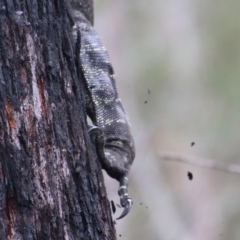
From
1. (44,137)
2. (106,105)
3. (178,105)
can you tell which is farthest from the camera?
(178,105)

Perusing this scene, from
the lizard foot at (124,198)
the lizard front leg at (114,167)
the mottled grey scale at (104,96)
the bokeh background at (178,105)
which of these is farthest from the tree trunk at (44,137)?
the bokeh background at (178,105)

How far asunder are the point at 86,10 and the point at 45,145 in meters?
1.96

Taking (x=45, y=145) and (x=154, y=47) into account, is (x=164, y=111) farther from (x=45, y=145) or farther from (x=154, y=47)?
(x=45, y=145)

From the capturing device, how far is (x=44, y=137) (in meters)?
2.53

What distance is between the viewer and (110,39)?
13047mm

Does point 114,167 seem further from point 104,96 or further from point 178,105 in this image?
point 178,105

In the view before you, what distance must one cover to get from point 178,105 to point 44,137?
10.7 m

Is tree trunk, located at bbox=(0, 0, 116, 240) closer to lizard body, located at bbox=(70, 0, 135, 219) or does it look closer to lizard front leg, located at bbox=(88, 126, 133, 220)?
lizard front leg, located at bbox=(88, 126, 133, 220)

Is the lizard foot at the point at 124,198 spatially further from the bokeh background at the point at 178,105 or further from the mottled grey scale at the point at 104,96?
the bokeh background at the point at 178,105

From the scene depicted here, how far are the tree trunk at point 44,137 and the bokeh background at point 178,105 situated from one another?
7.63 meters

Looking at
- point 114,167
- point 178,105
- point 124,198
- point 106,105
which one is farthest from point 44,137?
point 178,105

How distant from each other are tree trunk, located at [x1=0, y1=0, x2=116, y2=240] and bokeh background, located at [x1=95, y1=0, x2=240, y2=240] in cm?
763

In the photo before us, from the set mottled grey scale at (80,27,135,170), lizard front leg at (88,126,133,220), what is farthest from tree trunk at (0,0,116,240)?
mottled grey scale at (80,27,135,170)

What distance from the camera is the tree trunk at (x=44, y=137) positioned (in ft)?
7.93
